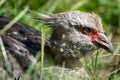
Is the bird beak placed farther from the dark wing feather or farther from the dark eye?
the dark wing feather

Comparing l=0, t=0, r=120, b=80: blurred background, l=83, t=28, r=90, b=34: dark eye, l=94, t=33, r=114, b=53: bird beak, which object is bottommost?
l=0, t=0, r=120, b=80: blurred background

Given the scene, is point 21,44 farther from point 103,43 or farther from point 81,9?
point 81,9

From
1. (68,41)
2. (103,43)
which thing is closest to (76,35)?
(68,41)

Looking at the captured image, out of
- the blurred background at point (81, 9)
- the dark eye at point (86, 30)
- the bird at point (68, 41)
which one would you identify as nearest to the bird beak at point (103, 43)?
the bird at point (68, 41)

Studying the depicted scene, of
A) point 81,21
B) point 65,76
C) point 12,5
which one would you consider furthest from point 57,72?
point 12,5

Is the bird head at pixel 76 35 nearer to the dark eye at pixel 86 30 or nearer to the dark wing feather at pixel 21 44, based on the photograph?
the dark eye at pixel 86 30

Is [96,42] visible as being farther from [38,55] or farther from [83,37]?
[38,55]

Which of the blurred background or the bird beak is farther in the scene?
the blurred background

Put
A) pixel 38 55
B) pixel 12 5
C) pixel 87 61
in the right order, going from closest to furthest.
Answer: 1. pixel 38 55
2. pixel 87 61
3. pixel 12 5

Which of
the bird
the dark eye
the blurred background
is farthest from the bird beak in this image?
the blurred background
